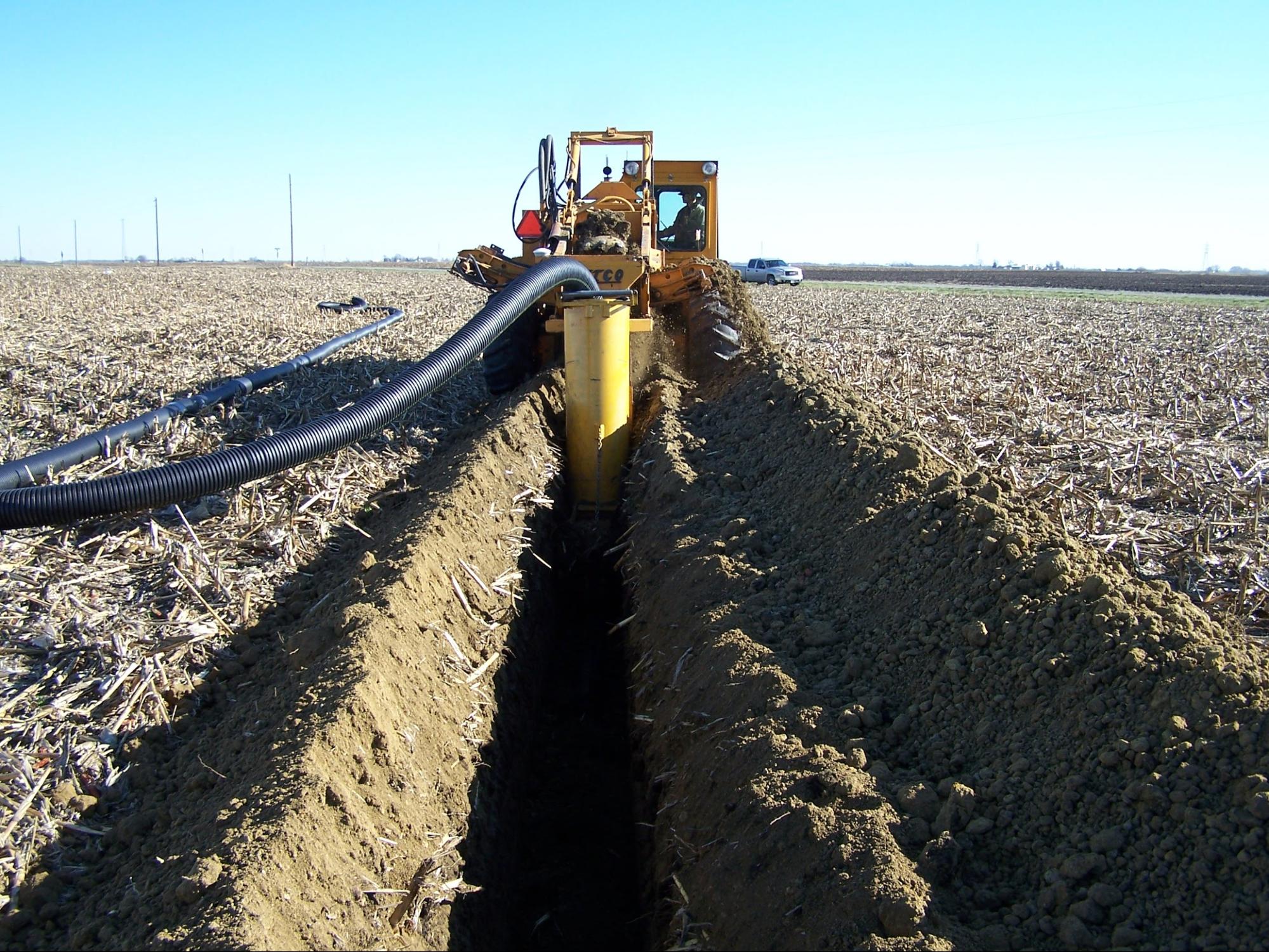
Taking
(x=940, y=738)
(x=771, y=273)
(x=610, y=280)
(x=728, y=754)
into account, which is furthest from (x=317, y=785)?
(x=771, y=273)

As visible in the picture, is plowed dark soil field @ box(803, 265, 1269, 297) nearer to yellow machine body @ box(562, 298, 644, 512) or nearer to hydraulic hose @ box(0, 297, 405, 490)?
yellow machine body @ box(562, 298, 644, 512)

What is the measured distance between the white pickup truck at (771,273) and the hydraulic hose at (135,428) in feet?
103

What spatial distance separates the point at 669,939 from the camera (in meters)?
3.37

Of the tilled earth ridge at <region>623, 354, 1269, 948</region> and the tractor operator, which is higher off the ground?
the tractor operator

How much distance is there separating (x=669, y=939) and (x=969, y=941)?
1233 mm

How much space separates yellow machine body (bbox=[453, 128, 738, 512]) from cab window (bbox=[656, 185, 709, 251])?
0.06 ft

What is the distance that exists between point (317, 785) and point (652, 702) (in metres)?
1.86

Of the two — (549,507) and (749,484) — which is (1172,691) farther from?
(549,507)

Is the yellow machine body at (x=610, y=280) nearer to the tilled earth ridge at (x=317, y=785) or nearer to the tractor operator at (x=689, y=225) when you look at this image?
the tractor operator at (x=689, y=225)

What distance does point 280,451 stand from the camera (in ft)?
18.7

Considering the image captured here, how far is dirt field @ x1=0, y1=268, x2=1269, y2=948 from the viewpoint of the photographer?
275cm

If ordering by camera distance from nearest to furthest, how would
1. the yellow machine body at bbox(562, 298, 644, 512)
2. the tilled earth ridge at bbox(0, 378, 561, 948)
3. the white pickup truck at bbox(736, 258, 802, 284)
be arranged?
the tilled earth ridge at bbox(0, 378, 561, 948)
the yellow machine body at bbox(562, 298, 644, 512)
the white pickup truck at bbox(736, 258, 802, 284)

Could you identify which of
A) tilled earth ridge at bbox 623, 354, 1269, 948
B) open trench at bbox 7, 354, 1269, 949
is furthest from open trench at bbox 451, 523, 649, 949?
tilled earth ridge at bbox 623, 354, 1269, 948

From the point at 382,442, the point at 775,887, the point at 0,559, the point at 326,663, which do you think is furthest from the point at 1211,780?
the point at 382,442
